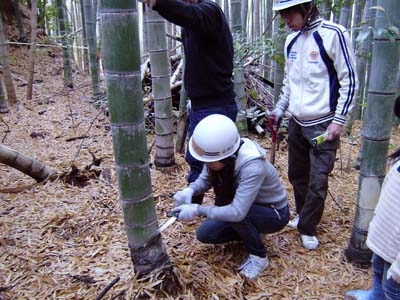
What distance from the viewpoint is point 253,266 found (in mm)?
2143

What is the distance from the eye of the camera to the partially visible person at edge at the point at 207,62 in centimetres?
219

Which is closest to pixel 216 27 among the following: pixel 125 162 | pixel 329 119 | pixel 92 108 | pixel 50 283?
pixel 329 119

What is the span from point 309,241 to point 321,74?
103cm

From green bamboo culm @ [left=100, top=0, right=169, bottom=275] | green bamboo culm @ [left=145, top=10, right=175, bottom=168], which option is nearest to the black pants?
green bamboo culm @ [left=100, top=0, right=169, bottom=275]

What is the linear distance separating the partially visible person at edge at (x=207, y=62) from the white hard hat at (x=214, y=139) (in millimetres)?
558

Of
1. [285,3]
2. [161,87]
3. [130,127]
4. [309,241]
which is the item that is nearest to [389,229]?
[309,241]

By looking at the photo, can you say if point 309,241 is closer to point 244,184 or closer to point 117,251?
point 244,184

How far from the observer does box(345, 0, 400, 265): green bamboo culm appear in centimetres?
185

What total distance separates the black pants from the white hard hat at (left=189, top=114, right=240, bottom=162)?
2.08 ft

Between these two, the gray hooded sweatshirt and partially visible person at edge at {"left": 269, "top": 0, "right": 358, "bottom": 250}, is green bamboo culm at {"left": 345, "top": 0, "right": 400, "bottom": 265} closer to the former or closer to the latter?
partially visible person at edge at {"left": 269, "top": 0, "right": 358, "bottom": 250}

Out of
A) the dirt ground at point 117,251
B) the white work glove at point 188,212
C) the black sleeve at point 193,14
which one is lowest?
the dirt ground at point 117,251

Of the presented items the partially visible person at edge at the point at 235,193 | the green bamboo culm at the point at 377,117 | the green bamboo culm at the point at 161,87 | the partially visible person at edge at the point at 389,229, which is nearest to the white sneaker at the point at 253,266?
the partially visible person at edge at the point at 235,193

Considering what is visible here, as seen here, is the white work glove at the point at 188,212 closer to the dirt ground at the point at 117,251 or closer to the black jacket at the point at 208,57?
the dirt ground at the point at 117,251

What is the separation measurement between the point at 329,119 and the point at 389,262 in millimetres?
936
